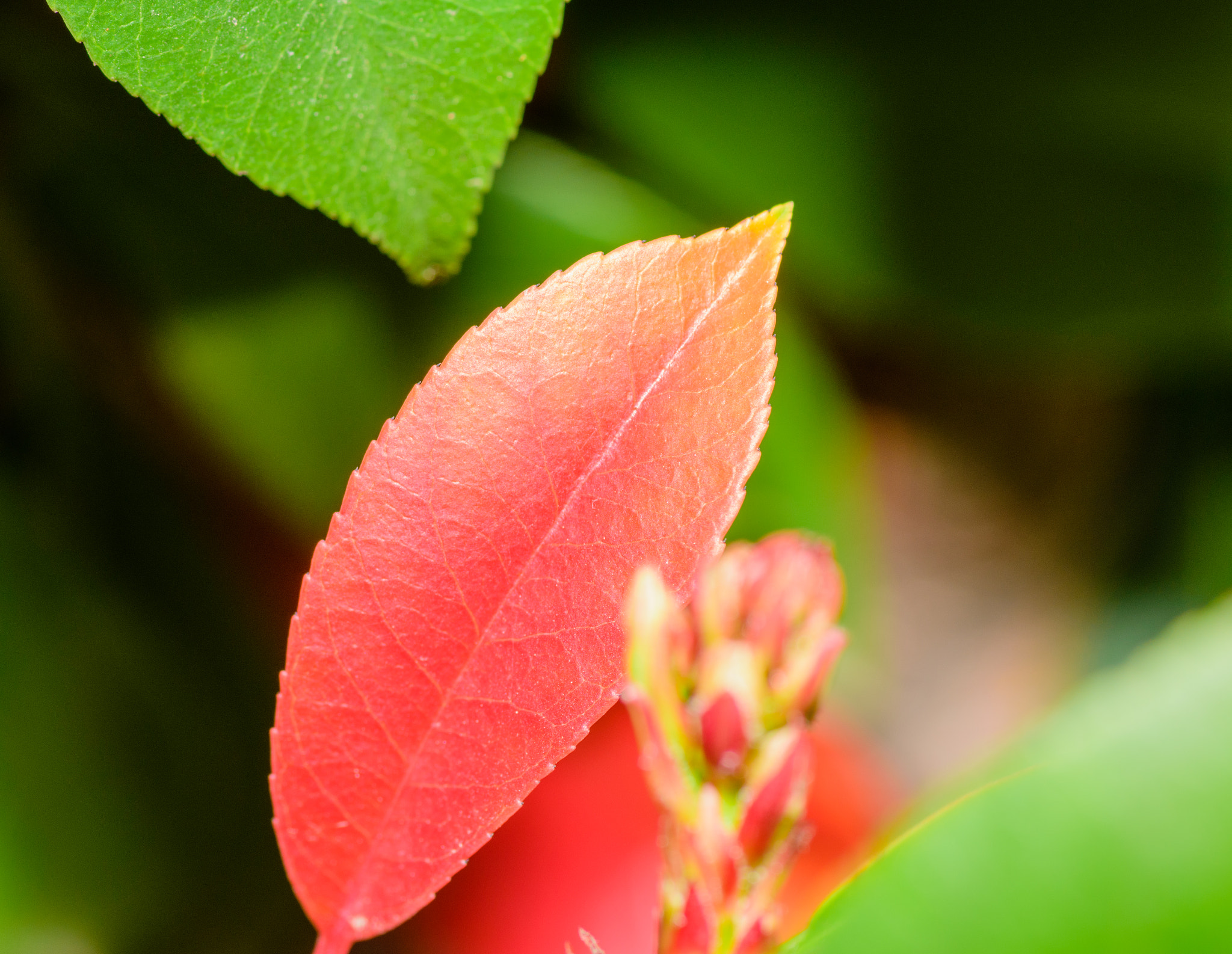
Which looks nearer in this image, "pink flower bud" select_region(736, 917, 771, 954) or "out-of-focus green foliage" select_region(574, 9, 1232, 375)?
"pink flower bud" select_region(736, 917, 771, 954)

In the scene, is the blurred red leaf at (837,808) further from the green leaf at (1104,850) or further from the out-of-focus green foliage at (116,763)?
the green leaf at (1104,850)

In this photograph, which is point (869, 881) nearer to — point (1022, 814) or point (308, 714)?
point (1022, 814)

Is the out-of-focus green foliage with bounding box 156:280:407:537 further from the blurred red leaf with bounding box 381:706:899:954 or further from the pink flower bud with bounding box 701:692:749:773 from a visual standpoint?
the pink flower bud with bounding box 701:692:749:773

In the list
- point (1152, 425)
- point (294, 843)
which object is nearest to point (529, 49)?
point (294, 843)

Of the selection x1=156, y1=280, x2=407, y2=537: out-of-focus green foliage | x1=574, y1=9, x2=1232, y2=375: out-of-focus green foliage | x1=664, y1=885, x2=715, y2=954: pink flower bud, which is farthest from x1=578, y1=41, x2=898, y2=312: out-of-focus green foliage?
x1=664, y1=885, x2=715, y2=954: pink flower bud

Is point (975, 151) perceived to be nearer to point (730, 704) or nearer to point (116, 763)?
point (730, 704)
